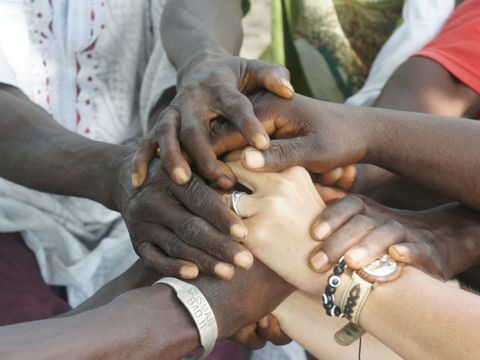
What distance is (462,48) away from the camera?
5.40 feet

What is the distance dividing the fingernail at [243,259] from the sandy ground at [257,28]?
1.15m

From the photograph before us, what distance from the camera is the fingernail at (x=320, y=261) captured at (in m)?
1.16

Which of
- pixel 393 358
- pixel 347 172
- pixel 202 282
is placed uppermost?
pixel 347 172

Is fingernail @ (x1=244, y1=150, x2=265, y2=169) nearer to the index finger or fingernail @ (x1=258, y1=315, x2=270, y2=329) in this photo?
the index finger

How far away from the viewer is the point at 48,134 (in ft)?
5.14

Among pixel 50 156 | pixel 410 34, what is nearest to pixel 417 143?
→ pixel 410 34

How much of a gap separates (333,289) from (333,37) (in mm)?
1024

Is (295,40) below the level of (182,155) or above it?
below

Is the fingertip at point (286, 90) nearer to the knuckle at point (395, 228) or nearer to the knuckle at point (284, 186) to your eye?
the knuckle at point (284, 186)

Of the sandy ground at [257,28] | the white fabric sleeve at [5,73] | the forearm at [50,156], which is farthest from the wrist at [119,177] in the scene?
the sandy ground at [257,28]

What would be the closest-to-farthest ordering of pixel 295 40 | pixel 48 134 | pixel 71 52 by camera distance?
1. pixel 48 134
2. pixel 71 52
3. pixel 295 40

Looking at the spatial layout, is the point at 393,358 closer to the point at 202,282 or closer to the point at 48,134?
the point at 202,282

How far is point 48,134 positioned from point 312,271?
68cm

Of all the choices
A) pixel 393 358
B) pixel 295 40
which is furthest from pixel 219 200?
pixel 295 40
